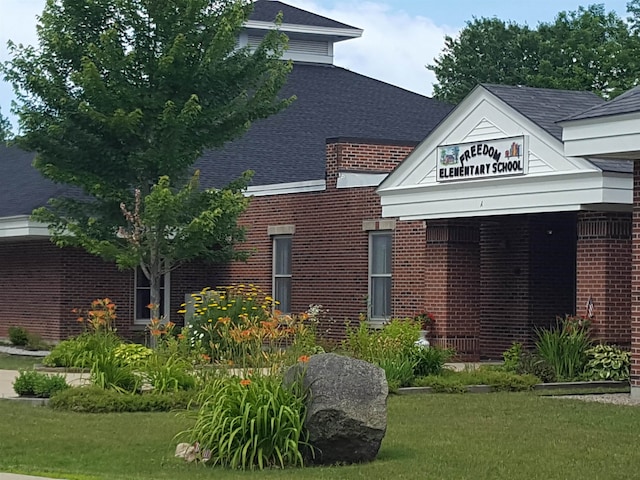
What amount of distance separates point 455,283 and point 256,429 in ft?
44.3

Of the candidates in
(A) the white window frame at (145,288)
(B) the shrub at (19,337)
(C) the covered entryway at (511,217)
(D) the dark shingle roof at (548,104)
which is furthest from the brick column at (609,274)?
(B) the shrub at (19,337)

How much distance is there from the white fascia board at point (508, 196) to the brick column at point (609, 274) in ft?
2.10

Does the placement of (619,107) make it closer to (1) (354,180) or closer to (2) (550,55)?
(1) (354,180)

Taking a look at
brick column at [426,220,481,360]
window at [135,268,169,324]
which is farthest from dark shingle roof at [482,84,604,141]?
window at [135,268,169,324]

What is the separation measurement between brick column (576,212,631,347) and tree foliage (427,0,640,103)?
26.8m

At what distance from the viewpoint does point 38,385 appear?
18.9m

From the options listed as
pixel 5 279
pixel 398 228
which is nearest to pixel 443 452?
pixel 398 228

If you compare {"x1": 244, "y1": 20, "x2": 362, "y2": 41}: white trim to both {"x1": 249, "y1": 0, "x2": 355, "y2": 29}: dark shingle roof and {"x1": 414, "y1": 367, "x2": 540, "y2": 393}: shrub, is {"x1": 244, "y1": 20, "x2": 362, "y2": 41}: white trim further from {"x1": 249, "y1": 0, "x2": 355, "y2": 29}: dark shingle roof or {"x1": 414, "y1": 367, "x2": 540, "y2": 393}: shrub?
{"x1": 414, "y1": 367, "x2": 540, "y2": 393}: shrub

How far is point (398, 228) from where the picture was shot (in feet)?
91.9

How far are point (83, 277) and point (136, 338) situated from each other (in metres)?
2.02

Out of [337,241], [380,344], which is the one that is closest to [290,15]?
[337,241]

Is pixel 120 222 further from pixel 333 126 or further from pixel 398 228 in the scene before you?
pixel 333 126

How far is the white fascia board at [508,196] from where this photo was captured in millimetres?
21891

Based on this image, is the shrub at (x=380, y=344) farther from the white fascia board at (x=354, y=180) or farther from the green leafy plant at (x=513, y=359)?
the white fascia board at (x=354, y=180)
